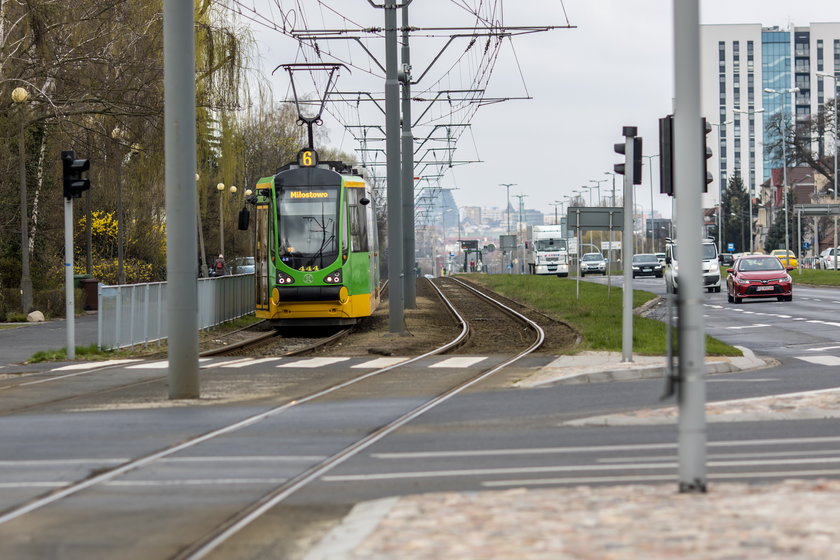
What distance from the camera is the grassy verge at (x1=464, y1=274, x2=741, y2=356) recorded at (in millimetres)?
24281

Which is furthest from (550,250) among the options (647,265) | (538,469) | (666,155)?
(538,469)

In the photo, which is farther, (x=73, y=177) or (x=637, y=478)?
(x=73, y=177)

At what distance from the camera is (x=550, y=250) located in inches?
4053

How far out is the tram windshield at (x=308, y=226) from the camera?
32.0 metres

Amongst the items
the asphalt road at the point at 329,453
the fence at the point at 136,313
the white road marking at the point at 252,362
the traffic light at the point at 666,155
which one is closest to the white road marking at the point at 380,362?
the white road marking at the point at 252,362

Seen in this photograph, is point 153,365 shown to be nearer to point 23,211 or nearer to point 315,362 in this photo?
point 315,362

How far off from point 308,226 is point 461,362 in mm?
10632

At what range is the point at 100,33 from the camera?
113 ft

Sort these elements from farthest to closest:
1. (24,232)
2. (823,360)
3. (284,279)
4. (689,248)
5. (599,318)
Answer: (24,232)
(599,318)
(284,279)
(823,360)
(689,248)

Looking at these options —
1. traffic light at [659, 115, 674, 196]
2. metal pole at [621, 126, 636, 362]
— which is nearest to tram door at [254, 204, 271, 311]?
metal pole at [621, 126, 636, 362]

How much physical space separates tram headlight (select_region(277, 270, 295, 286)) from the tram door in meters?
0.41

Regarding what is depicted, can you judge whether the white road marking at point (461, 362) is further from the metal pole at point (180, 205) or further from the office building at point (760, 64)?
the office building at point (760, 64)

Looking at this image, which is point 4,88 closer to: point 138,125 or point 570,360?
point 138,125

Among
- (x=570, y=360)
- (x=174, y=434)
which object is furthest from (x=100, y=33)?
(x=174, y=434)
